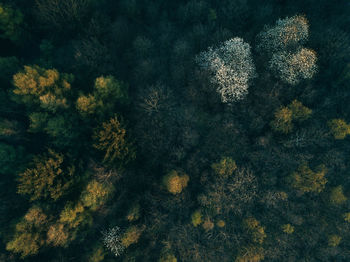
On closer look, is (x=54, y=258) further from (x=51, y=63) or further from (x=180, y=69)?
(x=180, y=69)

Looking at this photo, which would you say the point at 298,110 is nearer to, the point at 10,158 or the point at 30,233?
the point at 30,233

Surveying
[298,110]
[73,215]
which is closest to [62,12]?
[73,215]

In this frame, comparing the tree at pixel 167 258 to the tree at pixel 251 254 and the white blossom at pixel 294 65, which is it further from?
the white blossom at pixel 294 65

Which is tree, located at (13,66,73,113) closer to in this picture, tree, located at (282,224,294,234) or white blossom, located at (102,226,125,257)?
white blossom, located at (102,226,125,257)

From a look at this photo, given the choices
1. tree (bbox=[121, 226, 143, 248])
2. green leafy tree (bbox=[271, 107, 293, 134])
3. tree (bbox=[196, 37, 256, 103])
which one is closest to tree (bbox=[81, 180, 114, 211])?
tree (bbox=[121, 226, 143, 248])

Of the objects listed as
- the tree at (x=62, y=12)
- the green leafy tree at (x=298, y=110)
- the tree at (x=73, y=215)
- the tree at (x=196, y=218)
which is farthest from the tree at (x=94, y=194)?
the green leafy tree at (x=298, y=110)
